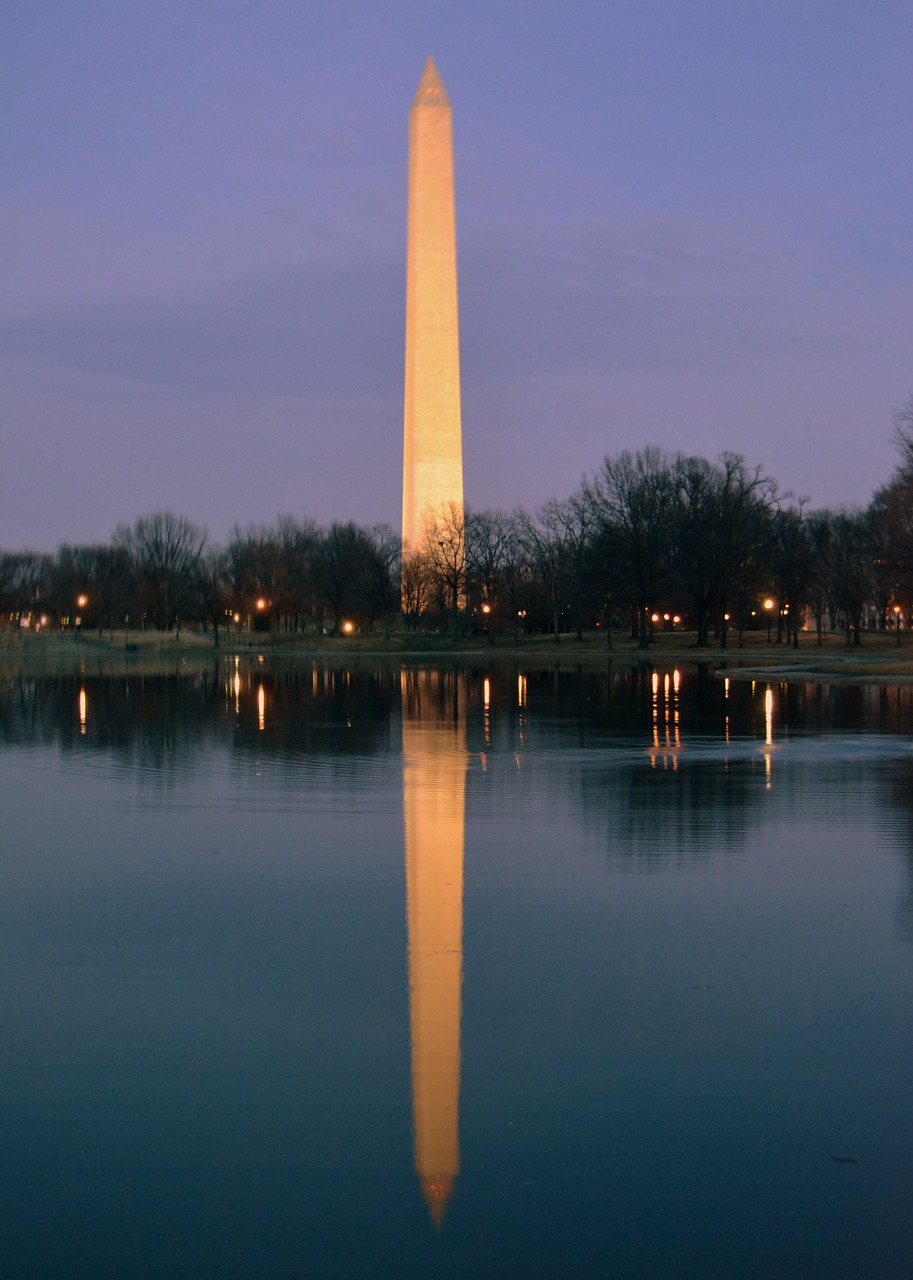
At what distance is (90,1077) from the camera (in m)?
5.60

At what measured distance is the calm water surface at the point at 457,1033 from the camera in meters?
4.38

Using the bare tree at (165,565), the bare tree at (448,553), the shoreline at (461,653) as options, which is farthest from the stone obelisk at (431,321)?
the bare tree at (165,565)

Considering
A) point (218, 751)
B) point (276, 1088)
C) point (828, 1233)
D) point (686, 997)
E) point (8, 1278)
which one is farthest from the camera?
point (218, 751)

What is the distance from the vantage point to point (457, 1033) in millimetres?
6172

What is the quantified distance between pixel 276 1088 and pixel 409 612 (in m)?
76.3

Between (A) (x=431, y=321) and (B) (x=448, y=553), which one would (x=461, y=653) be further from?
(A) (x=431, y=321)

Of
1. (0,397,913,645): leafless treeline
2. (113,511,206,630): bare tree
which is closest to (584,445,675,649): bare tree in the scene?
(0,397,913,645): leafless treeline

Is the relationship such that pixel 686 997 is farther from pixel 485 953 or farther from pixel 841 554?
pixel 841 554

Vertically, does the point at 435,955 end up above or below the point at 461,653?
below

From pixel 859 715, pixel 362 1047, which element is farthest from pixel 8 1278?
pixel 859 715

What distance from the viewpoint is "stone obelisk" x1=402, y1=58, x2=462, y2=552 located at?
2474 inches

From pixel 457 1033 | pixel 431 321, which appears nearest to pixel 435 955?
pixel 457 1033

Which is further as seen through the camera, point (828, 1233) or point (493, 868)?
point (493, 868)

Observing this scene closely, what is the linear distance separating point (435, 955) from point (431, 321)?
60.6 m
